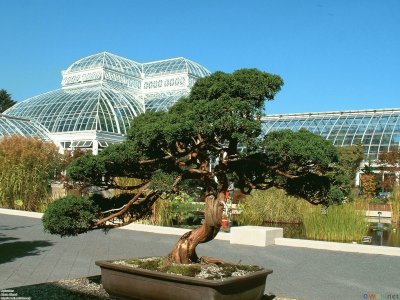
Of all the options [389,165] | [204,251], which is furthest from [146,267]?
[389,165]

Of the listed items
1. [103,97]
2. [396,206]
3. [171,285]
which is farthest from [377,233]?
[103,97]

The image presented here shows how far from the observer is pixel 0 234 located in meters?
12.7

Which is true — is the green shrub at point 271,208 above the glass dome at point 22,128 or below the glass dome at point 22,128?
below

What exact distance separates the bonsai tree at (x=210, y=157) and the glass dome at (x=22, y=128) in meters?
31.6

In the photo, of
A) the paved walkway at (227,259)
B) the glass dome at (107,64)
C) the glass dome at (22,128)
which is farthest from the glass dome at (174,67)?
the paved walkway at (227,259)

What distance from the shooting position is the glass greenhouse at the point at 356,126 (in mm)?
34188

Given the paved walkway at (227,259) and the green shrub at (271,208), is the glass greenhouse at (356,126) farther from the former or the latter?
the paved walkway at (227,259)

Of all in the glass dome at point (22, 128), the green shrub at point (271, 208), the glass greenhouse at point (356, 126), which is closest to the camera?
the green shrub at point (271, 208)

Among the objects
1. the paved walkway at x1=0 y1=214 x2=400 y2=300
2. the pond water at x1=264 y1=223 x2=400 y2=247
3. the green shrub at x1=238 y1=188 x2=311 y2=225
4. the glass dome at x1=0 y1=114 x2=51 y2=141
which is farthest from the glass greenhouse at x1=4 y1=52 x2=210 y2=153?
the paved walkway at x1=0 y1=214 x2=400 y2=300

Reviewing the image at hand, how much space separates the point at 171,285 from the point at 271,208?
12537 mm

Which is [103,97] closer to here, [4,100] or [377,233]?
[377,233]

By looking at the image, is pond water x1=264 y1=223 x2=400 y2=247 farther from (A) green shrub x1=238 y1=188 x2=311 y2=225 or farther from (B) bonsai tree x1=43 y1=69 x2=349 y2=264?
(B) bonsai tree x1=43 y1=69 x2=349 y2=264

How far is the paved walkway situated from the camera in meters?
7.08

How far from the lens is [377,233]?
15367 millimetres
